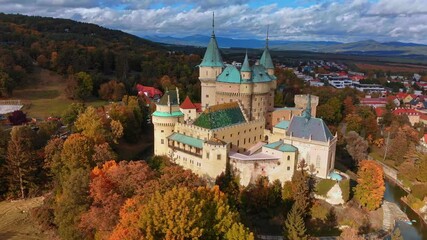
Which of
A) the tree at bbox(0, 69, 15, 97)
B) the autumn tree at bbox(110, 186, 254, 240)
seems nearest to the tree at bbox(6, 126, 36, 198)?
the autumn tree at bbox(110, 186, 254, 240)

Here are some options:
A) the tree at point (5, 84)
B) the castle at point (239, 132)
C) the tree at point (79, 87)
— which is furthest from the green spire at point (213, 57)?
the tree at point (5, 84)

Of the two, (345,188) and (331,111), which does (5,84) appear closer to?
(331,111)

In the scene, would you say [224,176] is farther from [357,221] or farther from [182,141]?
[357,221]

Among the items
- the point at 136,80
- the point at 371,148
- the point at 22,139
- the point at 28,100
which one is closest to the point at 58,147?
the point at 22,139

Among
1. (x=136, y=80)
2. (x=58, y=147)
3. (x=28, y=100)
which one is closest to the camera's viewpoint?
(x=58, y=147)

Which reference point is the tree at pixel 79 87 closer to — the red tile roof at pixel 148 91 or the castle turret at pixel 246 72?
the red tile roof at pixel 148 91

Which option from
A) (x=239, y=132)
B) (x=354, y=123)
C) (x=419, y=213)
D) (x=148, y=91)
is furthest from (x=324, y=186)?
(x=148, y=91)
